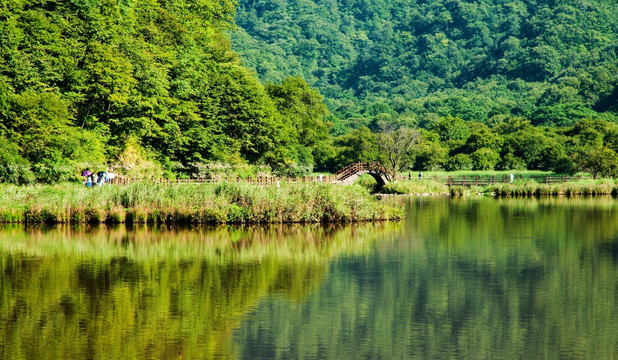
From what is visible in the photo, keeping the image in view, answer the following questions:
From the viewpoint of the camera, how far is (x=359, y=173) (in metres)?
64.5

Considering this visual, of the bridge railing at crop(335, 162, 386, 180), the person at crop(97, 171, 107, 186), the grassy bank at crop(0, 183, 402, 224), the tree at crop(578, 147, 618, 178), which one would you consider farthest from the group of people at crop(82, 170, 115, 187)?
the tree at crop(578, 147, 618, 178)

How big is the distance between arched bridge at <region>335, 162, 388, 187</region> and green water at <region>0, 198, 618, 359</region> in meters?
32.3

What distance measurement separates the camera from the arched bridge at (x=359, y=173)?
6372 centimetres

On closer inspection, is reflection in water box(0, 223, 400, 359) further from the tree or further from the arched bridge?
the tree

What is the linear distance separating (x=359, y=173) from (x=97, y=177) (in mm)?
26742

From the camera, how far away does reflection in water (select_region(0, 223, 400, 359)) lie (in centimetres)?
1426

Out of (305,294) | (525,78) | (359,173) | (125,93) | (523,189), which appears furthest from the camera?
(525,78)

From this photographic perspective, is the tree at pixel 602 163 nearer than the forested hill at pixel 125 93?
No

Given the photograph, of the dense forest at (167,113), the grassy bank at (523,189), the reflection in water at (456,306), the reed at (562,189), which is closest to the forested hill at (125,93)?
the dense forest at (167,113)

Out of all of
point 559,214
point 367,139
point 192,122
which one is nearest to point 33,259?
point 559,214

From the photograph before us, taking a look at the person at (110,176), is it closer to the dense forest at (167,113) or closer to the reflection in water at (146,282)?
the dense forest at (167,113)

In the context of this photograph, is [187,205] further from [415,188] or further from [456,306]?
[415,188]

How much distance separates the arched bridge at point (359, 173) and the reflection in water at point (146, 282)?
3151cm

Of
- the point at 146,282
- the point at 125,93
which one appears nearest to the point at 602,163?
the point at 125,93
